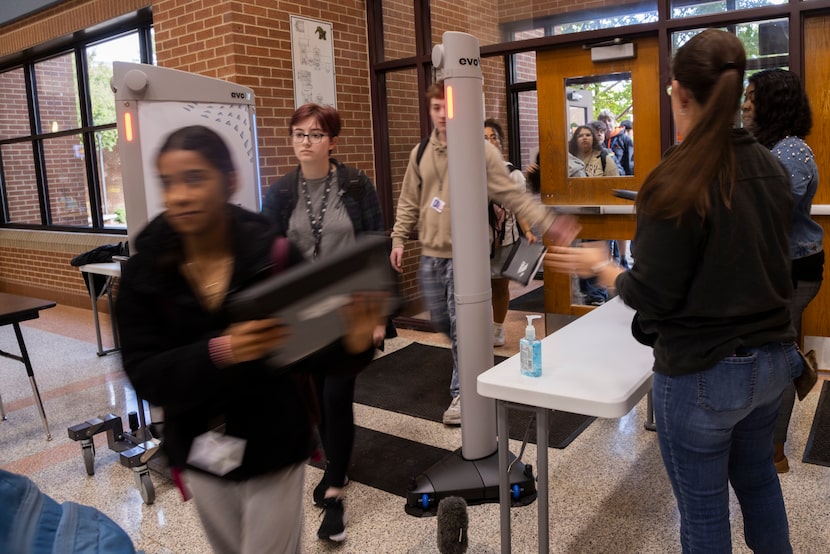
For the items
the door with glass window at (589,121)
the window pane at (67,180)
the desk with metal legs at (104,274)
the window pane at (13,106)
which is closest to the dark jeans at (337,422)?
the desk with metal legs at (104,274)

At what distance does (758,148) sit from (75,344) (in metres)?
5.55

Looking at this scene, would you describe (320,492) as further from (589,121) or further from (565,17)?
(565,17)

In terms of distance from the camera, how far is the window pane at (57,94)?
7.10 metres

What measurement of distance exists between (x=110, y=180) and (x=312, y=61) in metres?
3.02

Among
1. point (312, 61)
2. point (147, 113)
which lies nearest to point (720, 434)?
point (147, 113)

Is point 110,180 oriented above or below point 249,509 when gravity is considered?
above

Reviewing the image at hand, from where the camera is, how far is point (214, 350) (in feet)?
3.74

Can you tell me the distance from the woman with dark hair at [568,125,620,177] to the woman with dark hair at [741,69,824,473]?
1994 millimetres

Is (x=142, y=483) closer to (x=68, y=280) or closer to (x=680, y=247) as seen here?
(x=680, y=247)

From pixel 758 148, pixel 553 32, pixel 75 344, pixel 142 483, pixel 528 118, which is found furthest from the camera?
pixel 528 118

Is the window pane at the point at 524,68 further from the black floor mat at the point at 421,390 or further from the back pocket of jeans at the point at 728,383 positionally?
the back pocket of jeans at the point at 728,383

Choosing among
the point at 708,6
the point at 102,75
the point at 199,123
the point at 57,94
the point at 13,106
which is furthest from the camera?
the point at 13,106

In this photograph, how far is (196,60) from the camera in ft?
15.9

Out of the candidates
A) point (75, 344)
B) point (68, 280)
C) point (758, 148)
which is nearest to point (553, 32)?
point (758, 148)
